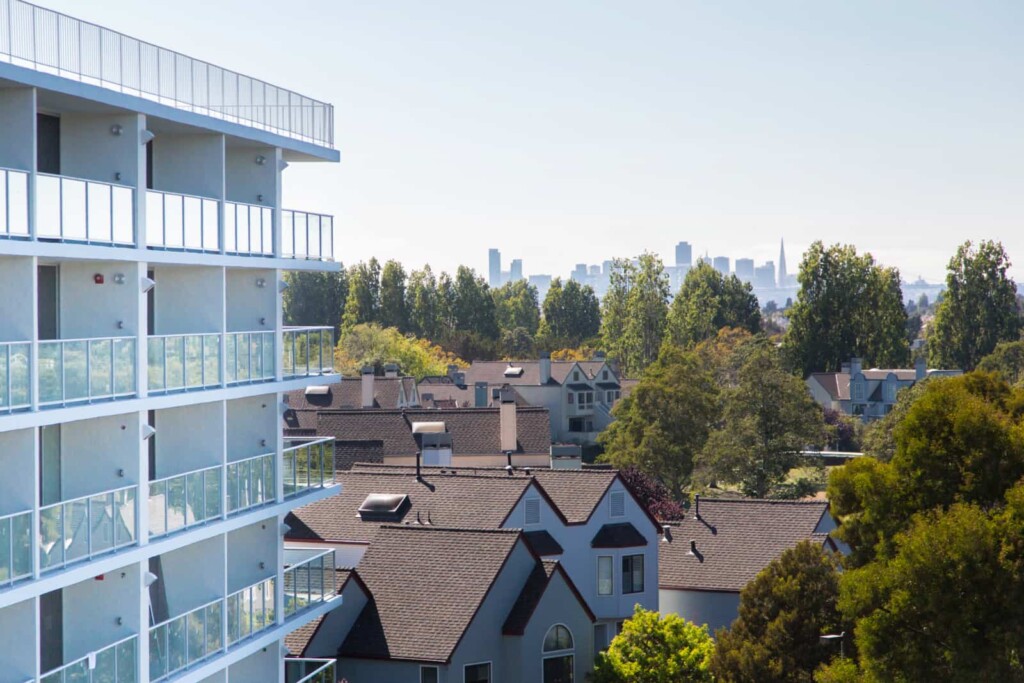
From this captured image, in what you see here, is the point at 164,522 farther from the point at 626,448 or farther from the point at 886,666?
the point at 626,448

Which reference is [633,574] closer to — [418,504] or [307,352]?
[418,504]

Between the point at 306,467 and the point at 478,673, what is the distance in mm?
8104

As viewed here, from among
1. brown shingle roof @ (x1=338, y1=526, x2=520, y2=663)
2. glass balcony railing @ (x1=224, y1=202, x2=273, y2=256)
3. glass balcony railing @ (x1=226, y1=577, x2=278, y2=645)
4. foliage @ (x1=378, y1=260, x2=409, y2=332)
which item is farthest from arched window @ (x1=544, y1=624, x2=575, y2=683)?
foliage @ (x1=378, y1=260, x2=409, y2=332)

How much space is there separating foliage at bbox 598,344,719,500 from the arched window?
106ft

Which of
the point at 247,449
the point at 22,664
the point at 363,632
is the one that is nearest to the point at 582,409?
the point at 363,632

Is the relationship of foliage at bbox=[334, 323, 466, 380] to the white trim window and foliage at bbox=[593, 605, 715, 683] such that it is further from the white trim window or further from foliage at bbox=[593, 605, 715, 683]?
the white trim window

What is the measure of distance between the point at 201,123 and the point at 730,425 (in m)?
46.6

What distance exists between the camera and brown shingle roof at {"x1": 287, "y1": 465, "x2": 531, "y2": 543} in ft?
124

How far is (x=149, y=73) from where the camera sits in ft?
67.1

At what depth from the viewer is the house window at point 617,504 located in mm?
41028

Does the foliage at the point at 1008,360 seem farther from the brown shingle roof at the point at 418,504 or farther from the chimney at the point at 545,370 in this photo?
the brown shingle roof at the point at 418,504

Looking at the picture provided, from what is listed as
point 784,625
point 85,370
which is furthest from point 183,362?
point 784,625

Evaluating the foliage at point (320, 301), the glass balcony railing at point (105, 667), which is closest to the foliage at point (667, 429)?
the glass balcony railing at point (105, 667)

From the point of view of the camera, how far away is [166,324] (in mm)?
23141
